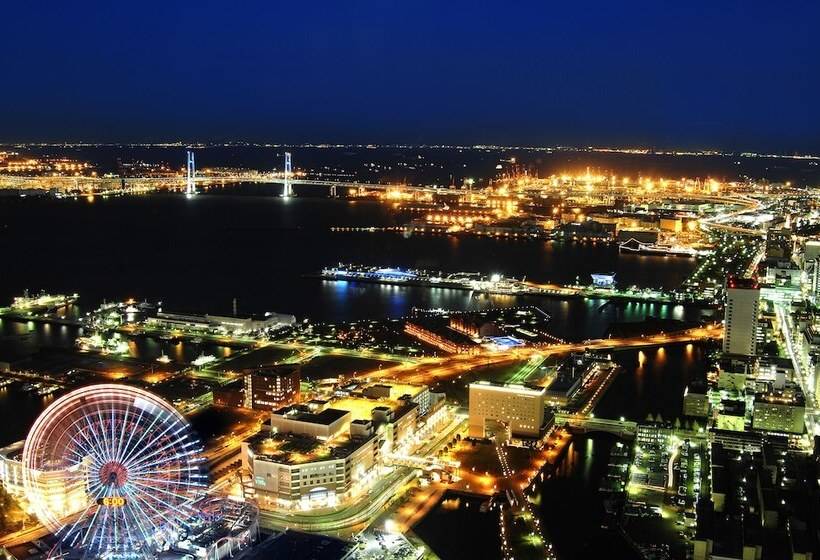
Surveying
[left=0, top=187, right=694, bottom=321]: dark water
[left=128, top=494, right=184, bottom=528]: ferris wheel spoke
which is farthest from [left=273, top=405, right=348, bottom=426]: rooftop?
[left=0, top=187, right=694, bottom=321]: dark water

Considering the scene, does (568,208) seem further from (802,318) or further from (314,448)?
(314,448)

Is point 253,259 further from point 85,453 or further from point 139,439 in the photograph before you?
point 85,453

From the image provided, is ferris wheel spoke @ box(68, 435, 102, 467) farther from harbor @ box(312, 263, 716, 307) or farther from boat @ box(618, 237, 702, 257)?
boat @ box(618, 237, 702, 257)

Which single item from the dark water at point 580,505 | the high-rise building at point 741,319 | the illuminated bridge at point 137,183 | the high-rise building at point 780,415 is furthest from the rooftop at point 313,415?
the illuminated bridge at point 137,183

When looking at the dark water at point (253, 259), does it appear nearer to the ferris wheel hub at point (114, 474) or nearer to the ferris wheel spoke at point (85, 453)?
the ferris wheel spoke at point (85, 453)

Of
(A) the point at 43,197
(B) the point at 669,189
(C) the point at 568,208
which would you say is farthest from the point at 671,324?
(A) the point at 43,197

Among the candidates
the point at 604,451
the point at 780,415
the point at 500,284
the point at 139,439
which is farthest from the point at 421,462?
the point at 500,284
